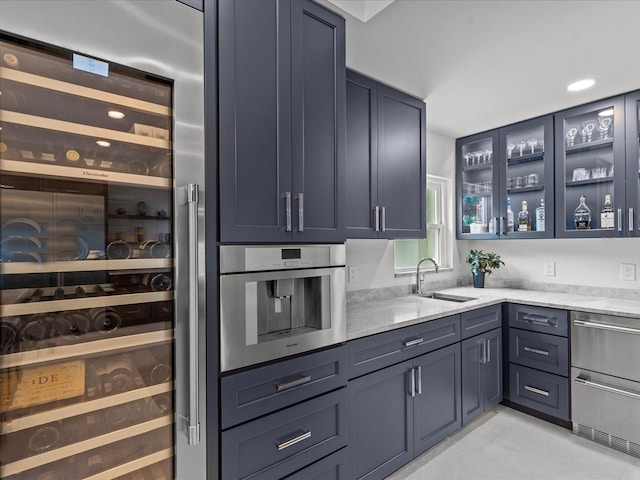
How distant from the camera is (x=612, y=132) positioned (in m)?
2.62

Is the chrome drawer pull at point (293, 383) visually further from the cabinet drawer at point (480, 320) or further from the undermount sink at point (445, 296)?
the undermount sink at point (445, 296)

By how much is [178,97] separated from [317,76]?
69 centimetres

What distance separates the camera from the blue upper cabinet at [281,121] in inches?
49.6

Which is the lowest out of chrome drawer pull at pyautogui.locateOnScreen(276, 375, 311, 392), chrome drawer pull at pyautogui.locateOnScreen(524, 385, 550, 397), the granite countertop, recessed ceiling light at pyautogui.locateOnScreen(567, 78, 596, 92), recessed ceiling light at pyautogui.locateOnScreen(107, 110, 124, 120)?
chrome drawer pull at pyautogui.locateOnScreen(524, 385, 550, 397)

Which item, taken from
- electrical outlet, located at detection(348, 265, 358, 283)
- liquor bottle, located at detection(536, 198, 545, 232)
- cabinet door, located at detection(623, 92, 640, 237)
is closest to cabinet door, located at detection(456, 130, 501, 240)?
liquor bottle, located at detection(536, 198, 545, 232)

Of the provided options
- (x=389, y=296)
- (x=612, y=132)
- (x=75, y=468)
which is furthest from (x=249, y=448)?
(x=612, y=132)

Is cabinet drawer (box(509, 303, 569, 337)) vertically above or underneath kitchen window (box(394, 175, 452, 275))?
underneath

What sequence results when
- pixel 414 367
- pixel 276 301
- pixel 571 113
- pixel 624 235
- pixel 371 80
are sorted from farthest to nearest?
pixel 571 113 < pixel 624 235 < pixel 371 80 < pixel 414 367 < pixel 276 301

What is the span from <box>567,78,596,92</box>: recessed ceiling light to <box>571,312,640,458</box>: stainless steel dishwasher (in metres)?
1.61

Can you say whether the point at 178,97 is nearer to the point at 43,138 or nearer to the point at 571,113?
the point at 43,138

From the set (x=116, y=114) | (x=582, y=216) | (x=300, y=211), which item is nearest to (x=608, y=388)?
(x=582, y=216)

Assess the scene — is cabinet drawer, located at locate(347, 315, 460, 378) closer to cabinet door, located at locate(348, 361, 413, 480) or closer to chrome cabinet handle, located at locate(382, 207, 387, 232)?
cabinet door, located at locate(348, 361, 413, 480)

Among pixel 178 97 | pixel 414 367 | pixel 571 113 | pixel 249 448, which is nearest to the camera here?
pixel 178 97

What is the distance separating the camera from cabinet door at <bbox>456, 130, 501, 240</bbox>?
3268mm
